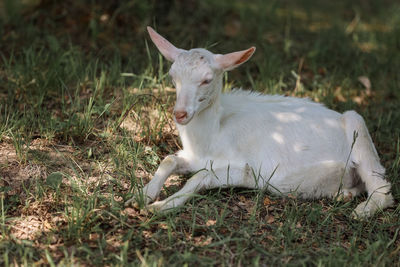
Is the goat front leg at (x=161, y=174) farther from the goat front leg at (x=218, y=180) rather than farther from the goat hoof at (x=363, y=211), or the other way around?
the goat hoof at (x=363, y=211)

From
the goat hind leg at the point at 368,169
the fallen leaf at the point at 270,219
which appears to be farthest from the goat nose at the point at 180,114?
the goat hind leg at the point at 368,169

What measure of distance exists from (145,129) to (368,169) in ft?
5.71

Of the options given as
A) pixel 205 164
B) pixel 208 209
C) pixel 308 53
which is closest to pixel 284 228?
pixel 208 209

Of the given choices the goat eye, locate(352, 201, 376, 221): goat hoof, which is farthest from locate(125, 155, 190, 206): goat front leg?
locate(352, 201, 376, 221): goat hoof

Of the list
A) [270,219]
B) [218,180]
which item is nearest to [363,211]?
[270,219]

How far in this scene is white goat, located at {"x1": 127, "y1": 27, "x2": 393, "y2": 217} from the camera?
11.5ft

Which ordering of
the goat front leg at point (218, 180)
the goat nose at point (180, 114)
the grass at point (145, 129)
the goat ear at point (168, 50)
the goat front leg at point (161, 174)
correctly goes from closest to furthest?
the grass at point (145, 129), the goat nose at point (180, 114), the goat front leg at point (161, 174), the goat front leg at point (218, 180), the goat ear at point (168, 50)

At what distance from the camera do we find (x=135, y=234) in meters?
3.12

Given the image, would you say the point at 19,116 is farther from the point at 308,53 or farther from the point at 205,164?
the point at 308,53

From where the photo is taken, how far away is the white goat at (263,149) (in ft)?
11.5

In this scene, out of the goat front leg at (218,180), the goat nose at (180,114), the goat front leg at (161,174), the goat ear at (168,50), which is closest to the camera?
the goat nose at (180,114)

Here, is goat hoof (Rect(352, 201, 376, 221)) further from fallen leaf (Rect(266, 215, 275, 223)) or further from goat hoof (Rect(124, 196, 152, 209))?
goat hoof (Rect(124, 196, 152, 209))

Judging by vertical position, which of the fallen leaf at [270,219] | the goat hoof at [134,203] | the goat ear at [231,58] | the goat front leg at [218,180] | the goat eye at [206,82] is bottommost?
the fallen leaf at [270,219]

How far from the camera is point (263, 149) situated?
3744mm
